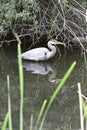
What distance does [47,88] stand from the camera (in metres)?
5.16

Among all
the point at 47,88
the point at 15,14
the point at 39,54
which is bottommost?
the point at 47,88

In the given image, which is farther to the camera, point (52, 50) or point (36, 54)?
point (52, 50)

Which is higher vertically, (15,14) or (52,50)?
(15,14)

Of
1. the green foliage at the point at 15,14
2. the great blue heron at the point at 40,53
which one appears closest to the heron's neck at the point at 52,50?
the great blue heron at the point at 40,53

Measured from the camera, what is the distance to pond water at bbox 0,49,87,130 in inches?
164

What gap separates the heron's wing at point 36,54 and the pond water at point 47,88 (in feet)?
0.34

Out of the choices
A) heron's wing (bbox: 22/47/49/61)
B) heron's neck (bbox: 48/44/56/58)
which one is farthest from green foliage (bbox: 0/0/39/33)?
heron's neck (bbox: 48/44/56/58)

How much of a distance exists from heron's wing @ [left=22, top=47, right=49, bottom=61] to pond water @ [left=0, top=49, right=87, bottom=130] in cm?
10

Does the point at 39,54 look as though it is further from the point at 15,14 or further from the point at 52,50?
the point at 15,14

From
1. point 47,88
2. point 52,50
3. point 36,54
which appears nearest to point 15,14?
point 36,54

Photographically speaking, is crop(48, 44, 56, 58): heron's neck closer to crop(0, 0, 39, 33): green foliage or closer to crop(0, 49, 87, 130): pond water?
crop(0, 49, 87, 130): pond water

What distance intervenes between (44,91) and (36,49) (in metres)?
1.63

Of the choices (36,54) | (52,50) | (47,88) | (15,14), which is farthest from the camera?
(52,50)

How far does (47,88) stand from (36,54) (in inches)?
57.0
